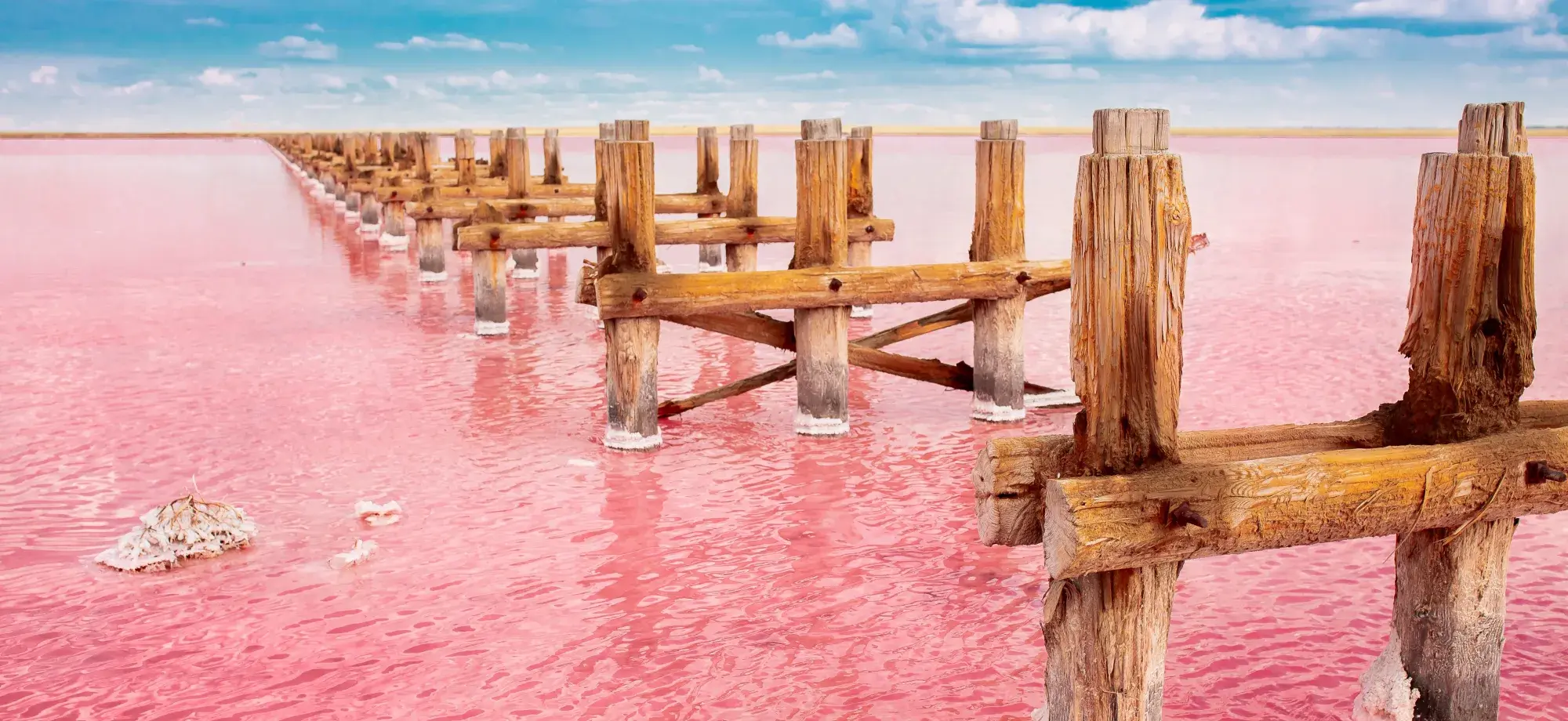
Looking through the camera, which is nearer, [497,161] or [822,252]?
[822,252]

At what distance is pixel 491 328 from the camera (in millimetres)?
12695

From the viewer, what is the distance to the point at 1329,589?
606 centimetres

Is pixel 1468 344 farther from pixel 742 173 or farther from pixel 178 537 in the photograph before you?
pixel 742 173

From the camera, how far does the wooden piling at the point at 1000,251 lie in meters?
8.73

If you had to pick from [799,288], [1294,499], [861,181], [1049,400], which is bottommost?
[1049,400]

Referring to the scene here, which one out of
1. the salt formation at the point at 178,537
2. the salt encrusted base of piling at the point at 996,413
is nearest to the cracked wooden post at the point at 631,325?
the salt encrusted base of piling at the point at 996,413

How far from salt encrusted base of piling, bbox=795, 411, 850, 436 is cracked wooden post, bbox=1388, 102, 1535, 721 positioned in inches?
178

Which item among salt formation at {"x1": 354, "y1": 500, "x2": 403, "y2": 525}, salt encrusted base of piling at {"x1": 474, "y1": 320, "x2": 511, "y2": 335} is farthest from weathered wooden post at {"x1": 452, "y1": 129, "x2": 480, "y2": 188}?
salt formation at {"x1": 354, "y1": 500, "x2": 403, "y2": 525}

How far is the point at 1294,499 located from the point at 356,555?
415 cm

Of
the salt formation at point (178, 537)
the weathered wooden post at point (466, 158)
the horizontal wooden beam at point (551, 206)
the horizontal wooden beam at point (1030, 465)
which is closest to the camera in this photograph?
the horizontal wooden beam at point (1030, 465)

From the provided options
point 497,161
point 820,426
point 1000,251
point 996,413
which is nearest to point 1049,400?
point 996,413

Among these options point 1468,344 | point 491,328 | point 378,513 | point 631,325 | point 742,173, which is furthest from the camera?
point 491,328

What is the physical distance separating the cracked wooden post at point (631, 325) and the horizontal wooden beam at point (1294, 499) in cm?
464

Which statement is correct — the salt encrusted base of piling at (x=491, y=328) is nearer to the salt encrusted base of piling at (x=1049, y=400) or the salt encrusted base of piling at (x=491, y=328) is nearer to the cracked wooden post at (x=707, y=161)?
the cracked wooden post at (x=707, y=161)
